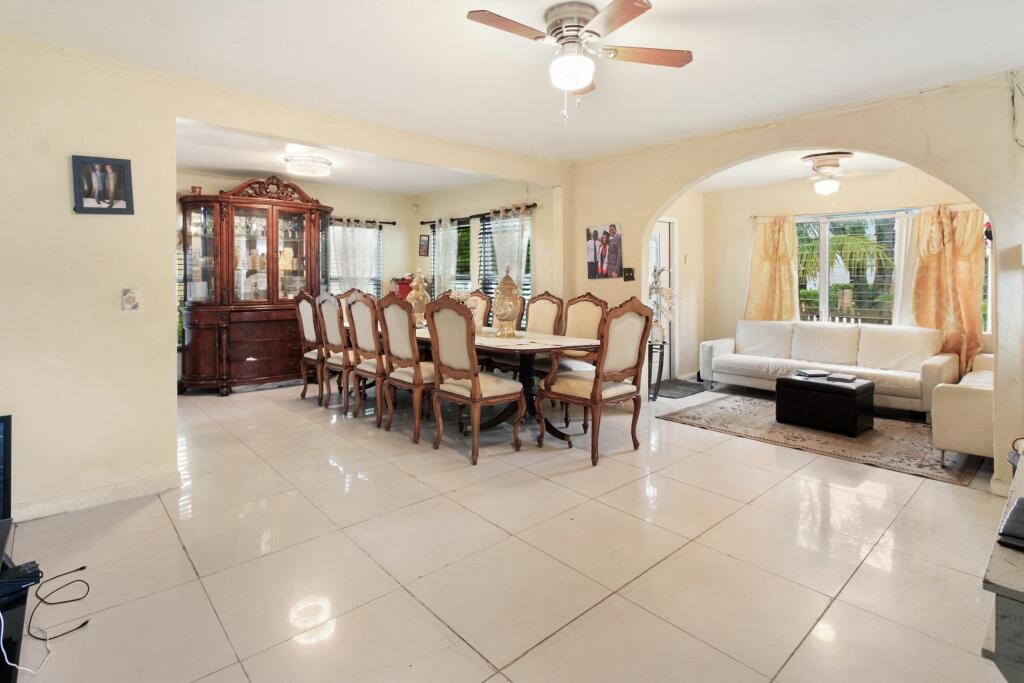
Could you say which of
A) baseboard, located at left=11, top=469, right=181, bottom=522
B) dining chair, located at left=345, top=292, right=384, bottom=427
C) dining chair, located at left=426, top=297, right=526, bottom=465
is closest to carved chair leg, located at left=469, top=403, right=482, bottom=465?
dining chair, located at left=426, top=297, right=526, bottom=465

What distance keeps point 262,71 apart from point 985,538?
444cm

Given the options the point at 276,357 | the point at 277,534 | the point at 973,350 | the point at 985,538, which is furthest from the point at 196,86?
the point at 973,350

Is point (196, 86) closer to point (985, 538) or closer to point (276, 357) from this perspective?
point (276, 357)

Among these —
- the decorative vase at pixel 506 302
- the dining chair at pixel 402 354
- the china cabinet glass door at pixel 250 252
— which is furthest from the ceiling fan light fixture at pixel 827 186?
the china cabinet glass door at pixel 250 252

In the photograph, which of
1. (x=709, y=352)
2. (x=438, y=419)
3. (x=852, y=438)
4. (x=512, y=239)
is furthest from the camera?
(x=512, y=239)

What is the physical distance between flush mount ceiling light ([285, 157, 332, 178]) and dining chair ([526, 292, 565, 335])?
2.52 m

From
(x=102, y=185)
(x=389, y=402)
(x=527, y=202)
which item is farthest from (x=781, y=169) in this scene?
(x=102, y=185)

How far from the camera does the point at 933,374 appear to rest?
4.31 meters

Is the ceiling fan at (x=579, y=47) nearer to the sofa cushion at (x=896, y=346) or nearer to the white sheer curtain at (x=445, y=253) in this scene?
the sofa cushion at (x=896, y=346)

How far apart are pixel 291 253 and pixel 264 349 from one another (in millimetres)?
1130

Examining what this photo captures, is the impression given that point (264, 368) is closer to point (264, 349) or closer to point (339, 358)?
point (264, 349)

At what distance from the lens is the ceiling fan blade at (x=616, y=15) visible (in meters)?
1.86

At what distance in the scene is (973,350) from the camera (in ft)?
15.3

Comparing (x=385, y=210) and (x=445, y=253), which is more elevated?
(x=385, y=210)
